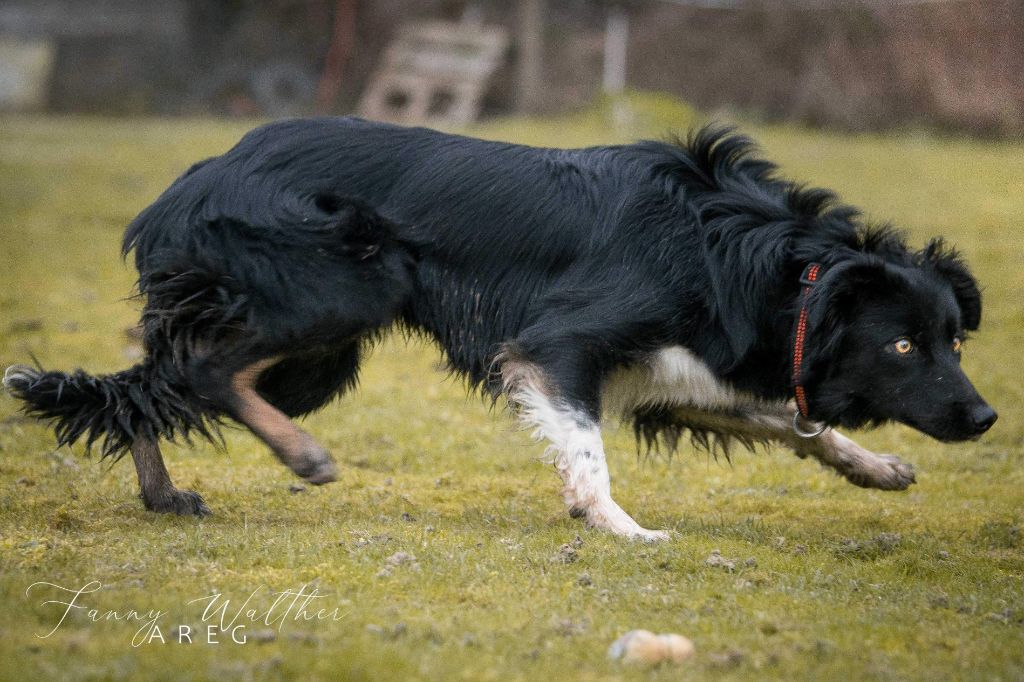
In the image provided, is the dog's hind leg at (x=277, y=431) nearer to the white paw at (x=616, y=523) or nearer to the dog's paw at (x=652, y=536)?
the white paw at (x=616, y=523)

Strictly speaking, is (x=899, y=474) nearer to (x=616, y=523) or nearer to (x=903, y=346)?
(x=903, y=346)

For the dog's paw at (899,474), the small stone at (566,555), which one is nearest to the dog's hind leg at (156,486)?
the small stone at (566,555)

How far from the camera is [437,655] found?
3.51m

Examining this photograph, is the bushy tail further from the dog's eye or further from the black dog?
the dog's eye

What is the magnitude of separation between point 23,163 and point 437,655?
44.7 feet

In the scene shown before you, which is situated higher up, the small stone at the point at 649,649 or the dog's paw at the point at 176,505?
the small stone at the point at 649,649

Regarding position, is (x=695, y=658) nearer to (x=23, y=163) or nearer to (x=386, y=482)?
(x=386, y=482)

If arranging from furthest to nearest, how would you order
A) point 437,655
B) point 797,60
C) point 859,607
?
1. point 797,60
2. point 859,607
3. point 437,655

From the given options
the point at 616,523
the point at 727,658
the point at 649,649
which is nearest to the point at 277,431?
the point at 616,523

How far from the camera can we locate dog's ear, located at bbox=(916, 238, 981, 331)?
522 centimetres

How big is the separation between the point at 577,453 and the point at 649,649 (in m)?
A: 1.57

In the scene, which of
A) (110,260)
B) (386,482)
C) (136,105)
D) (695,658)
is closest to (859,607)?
(695,658)

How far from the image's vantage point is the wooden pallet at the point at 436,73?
61.8 ft

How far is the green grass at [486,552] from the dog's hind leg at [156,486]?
107 millimetres
